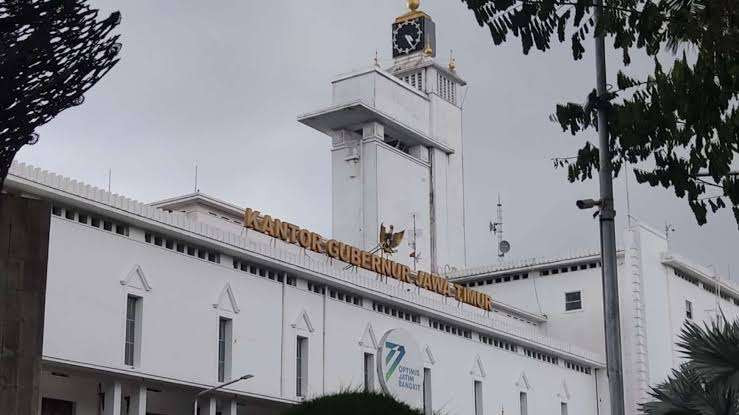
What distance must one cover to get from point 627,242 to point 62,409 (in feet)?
135

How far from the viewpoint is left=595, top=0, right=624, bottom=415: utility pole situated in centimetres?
1652

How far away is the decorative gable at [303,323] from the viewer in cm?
4871

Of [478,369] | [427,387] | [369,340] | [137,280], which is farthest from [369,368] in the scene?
[137,280]

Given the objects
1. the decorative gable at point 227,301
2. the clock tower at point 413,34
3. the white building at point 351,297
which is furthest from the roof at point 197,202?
the clock tower at point 413,34

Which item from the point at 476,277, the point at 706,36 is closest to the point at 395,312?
the point at 476,277

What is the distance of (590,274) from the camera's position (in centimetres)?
7444

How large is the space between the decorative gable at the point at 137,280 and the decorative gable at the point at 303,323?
27.1 ft

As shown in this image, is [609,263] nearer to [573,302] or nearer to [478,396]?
[478,396]

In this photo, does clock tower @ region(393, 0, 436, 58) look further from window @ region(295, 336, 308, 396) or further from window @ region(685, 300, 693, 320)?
window @ region(295, 336, 308, 396)

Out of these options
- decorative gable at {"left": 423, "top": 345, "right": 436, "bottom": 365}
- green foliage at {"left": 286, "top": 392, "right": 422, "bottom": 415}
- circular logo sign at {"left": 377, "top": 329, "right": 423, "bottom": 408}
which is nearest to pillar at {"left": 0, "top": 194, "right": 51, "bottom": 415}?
green foliage at {"left": 286, "top": 392, "right": 422, "bottom": 415}

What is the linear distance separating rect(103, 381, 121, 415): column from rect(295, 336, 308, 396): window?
932cm

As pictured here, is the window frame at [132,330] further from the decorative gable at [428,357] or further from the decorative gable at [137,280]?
the decorative gable at [428,357]

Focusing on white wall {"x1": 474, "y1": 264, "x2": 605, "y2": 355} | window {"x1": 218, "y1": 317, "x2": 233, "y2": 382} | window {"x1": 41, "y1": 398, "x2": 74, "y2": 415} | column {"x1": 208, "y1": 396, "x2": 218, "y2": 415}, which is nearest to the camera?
window {"x1": 41, "y1": 398, "x2": 74, "y2": 415}

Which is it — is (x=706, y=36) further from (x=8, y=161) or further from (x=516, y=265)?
(x=516, y=265)
